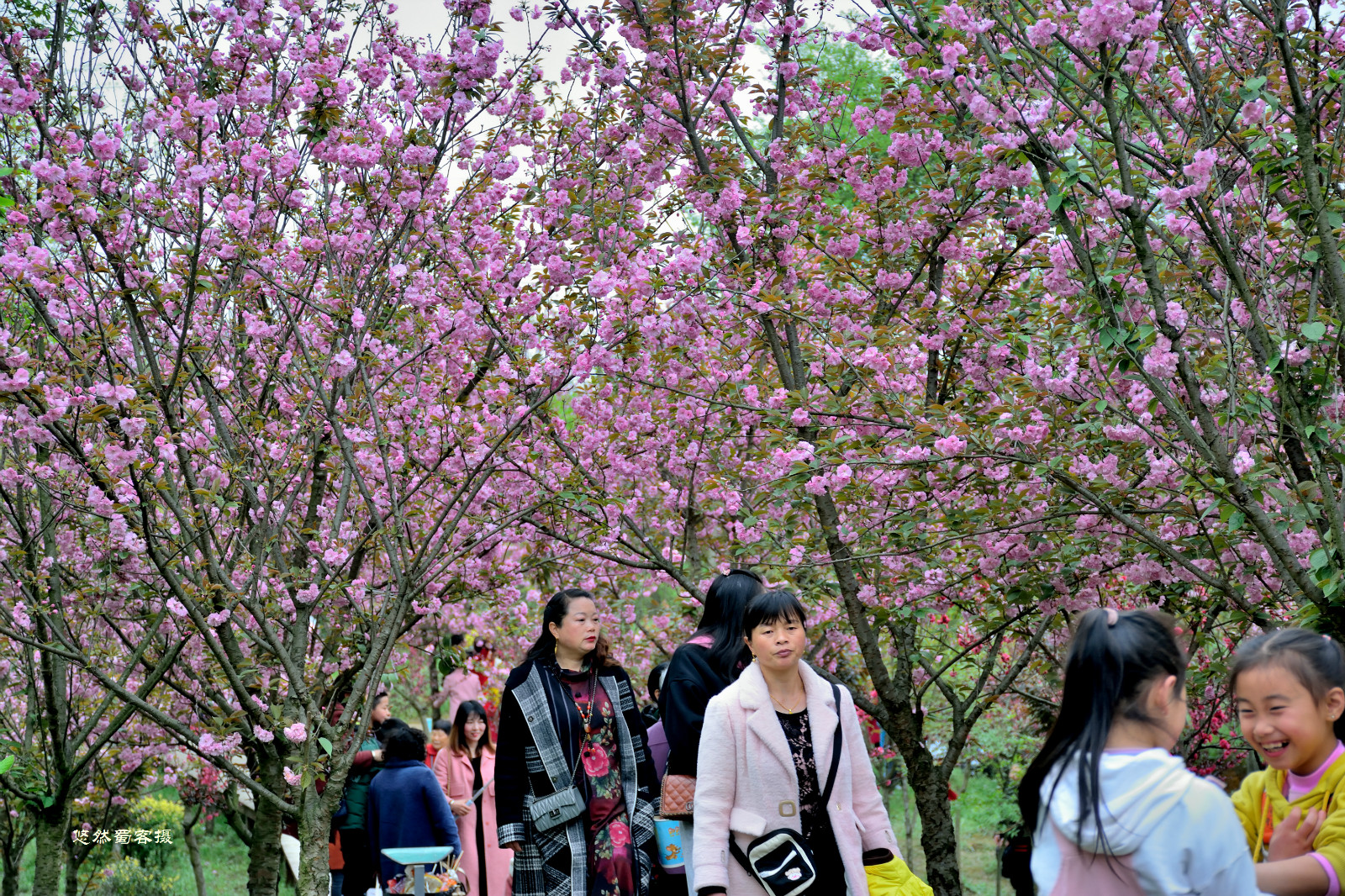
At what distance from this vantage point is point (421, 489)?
6980mm

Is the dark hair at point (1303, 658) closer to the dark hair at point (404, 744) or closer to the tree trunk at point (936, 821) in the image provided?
the tree trunk at point (936, 821)

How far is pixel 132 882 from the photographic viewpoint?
40.2ft

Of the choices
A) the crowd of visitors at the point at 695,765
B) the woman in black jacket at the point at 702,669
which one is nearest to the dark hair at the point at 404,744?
the crowd of visitors at the point at 695,765

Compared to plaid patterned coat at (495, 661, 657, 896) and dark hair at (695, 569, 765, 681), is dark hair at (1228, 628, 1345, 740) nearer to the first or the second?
dark hair at (695, 569, 765, 681)

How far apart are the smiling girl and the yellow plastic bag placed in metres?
1.17

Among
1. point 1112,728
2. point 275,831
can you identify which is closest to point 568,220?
point 275,831

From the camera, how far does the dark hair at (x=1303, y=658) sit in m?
2.38

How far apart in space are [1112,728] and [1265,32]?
11.2 feet

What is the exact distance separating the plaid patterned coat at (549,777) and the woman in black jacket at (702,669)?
246mm

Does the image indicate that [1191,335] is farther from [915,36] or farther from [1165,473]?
[915,36]

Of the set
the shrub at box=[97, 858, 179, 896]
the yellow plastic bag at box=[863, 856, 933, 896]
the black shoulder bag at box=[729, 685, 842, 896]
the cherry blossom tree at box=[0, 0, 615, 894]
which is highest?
the cherry blossom tree at box=[0, 0, 615, 894]

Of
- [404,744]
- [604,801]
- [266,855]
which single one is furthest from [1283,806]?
[266,855]

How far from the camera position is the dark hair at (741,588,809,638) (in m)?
3.57

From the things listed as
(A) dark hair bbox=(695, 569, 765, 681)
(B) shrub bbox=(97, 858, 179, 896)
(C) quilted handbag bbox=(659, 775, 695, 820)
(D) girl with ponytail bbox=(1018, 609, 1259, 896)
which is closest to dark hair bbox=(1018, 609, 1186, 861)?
(D) girl with ponytail bbox=(1018, 609, 1259, 896)
